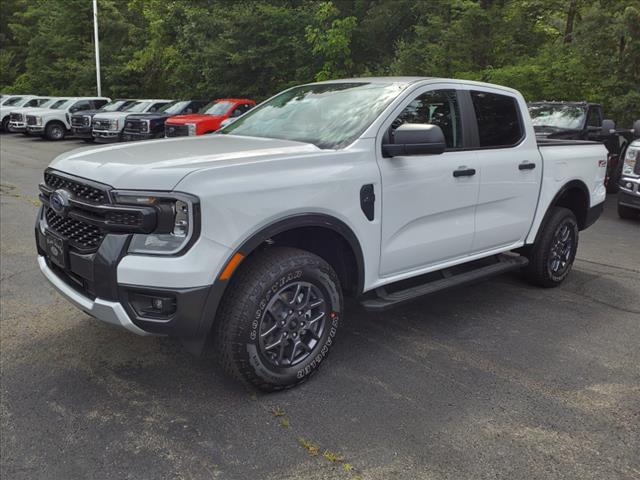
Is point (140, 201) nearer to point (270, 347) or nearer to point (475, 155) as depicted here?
point (270, 347)

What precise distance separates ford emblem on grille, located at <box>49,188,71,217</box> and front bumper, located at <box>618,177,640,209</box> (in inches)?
319

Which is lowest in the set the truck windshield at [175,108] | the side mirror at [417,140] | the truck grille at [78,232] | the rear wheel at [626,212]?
the rear wheel at [626,212]

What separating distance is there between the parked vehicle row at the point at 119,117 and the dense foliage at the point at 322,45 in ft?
14.0

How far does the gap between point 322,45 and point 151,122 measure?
733cm

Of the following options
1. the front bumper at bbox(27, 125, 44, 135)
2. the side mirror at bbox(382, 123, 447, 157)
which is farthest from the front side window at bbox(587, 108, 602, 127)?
the front bumper at bbox(27, 125, 44, 135)

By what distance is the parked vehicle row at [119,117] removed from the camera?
1590 cm

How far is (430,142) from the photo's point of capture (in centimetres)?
350

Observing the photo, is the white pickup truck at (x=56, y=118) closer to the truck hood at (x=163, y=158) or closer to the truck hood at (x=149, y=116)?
the truck hood at (x=149, y=116)

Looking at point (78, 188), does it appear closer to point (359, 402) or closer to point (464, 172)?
point (359, 402)

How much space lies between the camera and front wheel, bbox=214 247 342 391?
3057 mm

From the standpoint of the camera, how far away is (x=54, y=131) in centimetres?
Result: 2317

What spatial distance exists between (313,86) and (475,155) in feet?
4.53

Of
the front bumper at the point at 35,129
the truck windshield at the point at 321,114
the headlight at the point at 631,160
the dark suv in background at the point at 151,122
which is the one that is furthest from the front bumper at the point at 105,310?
the front bumper at the point at 35,129

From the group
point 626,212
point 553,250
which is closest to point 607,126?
point 626,212
